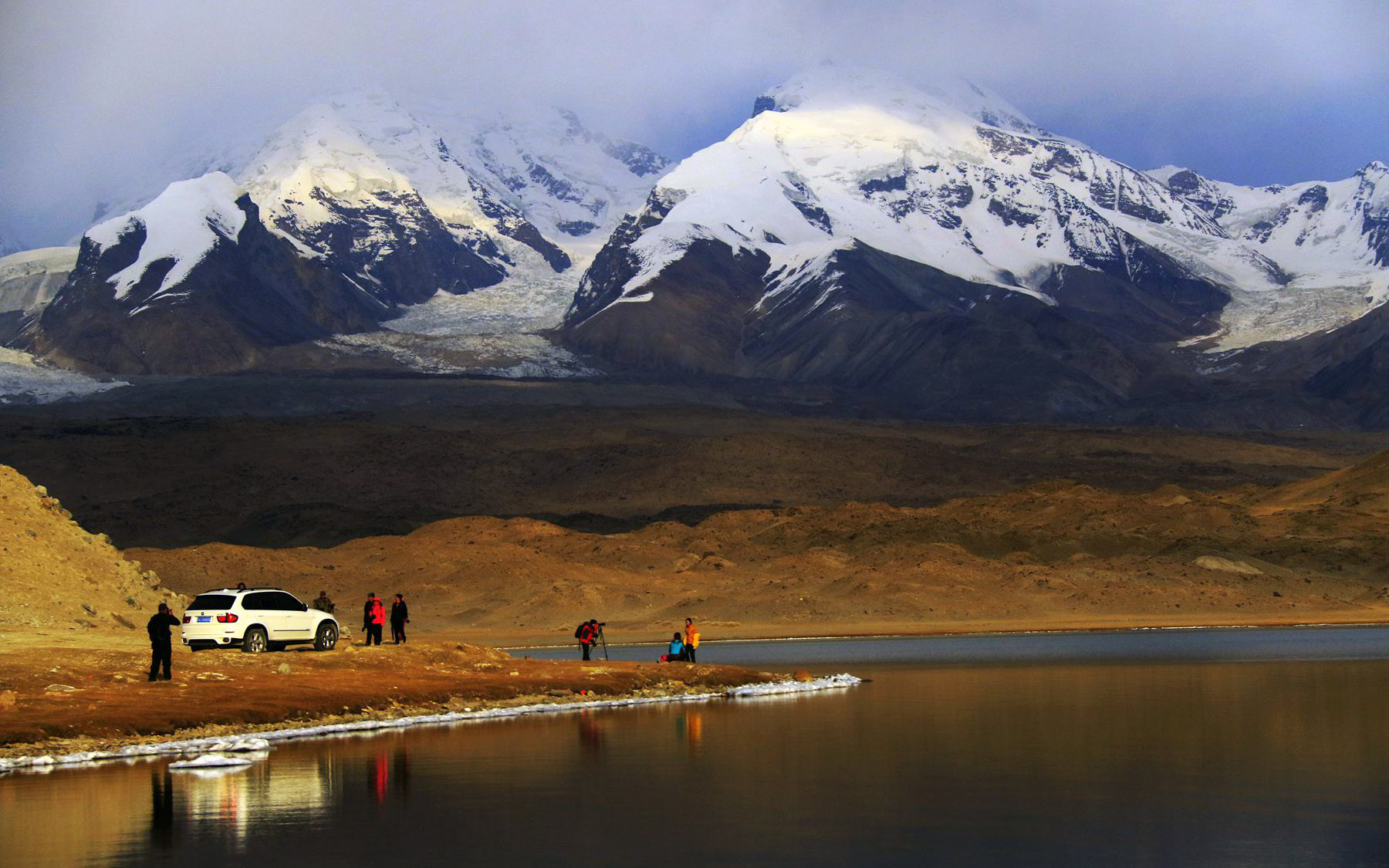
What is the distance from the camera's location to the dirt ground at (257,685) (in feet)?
120

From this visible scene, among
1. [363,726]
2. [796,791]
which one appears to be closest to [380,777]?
[796,791]

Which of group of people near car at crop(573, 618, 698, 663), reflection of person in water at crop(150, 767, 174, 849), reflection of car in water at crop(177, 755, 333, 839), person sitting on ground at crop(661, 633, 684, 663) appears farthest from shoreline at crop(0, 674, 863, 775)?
person sitting on ground at crop(661, 633, 684, 663)

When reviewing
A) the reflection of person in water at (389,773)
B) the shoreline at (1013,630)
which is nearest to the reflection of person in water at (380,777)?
the reflection of person in water at (389,773)

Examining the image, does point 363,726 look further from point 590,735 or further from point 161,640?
point 590,735

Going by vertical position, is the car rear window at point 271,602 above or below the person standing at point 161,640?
above

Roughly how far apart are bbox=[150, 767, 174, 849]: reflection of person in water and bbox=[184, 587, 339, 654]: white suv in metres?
15.3

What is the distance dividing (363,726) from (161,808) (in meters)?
12.1

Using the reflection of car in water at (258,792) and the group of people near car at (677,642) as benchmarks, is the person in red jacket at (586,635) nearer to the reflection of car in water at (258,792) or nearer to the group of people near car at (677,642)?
the group of people near car at (677,642)

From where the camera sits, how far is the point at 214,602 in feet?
159

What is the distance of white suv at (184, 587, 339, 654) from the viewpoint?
48156 mm

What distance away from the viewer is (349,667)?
48.5 m

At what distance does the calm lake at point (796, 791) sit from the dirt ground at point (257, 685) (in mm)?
2416

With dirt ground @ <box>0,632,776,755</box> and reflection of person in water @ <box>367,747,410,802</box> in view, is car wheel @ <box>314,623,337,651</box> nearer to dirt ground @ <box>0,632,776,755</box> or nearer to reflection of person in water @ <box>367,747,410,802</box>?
dirt ground @ <box>0,632,776,755</box>

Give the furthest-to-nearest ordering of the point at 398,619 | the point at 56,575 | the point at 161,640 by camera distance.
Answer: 1. the point at 56,575
2. the point at 398,619
3. the point at 161,640
